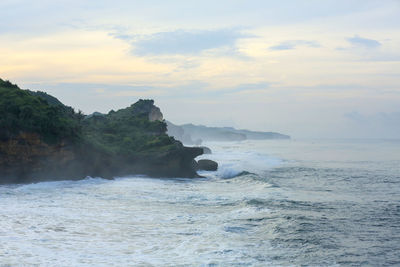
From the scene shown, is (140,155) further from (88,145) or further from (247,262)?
(247,262)

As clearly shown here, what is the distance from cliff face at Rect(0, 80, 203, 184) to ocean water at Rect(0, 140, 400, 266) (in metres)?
2.70

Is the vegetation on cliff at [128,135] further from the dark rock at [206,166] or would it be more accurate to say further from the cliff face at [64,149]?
the dark rock at [206,166]

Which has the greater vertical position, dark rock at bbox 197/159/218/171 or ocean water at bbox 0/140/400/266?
dark rock at bbox 197/159/218/171

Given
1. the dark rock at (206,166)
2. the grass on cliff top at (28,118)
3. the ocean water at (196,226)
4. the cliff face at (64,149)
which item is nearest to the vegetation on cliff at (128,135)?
the cliff face at (64,149)

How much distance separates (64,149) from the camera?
111ft

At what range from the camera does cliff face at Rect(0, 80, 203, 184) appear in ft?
101

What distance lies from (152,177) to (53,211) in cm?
1981

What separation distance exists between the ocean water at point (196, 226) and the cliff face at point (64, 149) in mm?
2701

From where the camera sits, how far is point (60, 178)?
1303 inches

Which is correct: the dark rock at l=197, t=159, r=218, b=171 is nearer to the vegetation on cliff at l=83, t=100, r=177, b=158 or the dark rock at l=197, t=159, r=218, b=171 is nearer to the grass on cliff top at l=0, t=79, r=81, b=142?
the vegetation on cliff at l=83, t=100, r=177, b=158

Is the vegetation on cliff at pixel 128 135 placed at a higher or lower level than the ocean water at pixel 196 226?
higher

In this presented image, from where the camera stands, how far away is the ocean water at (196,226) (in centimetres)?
1378

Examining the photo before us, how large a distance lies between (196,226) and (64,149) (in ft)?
62.2

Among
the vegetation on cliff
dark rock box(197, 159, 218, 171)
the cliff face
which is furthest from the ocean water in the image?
dark rock box(197, 159, 218, 171)
